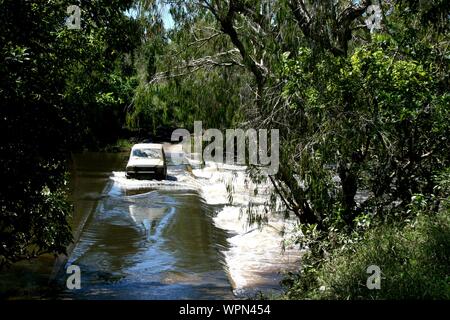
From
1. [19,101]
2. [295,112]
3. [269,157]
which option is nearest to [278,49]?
[295,112]

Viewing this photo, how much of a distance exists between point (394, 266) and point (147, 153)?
19.5 m

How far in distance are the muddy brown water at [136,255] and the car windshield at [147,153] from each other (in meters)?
4.56

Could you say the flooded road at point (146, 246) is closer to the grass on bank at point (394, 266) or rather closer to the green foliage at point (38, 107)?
the green foliage at point (38, 107)

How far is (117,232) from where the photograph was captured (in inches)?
586

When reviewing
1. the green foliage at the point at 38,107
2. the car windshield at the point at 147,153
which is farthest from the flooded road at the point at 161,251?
the car windshield at the point at 147,153

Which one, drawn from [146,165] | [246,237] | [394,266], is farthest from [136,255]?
[146,165]

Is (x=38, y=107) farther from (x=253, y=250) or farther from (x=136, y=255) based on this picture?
(x=253, y=250)

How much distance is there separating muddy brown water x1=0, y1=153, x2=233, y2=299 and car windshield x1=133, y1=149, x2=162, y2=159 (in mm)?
4559

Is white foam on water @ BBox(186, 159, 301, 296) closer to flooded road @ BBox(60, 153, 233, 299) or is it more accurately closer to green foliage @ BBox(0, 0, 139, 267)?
flooded road @ BBox(60, 153, 233, 299)

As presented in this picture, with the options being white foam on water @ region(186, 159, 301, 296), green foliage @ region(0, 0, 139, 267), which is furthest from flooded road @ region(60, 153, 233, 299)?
green foliage @ region(0, 0, 139, 267)

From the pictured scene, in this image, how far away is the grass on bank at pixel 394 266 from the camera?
6.21 meters

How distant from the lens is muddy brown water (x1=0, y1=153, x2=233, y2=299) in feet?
33.7

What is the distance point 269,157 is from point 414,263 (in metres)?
3.43

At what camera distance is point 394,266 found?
6871 millimetres
